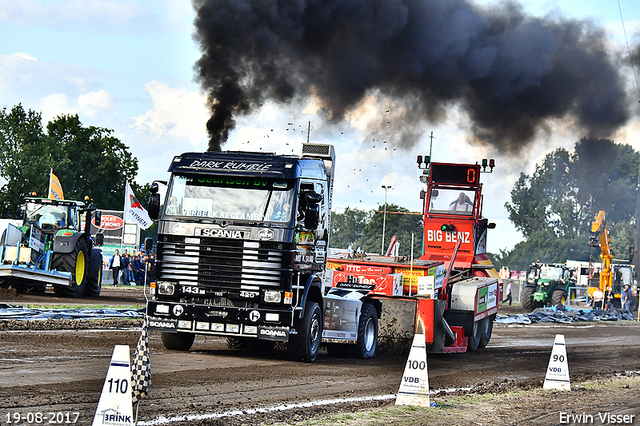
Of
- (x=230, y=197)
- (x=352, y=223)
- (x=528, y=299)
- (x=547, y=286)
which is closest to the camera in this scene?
(x=230, y=197)

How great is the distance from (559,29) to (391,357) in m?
8.97

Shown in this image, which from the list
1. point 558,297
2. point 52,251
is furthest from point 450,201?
point 558,297

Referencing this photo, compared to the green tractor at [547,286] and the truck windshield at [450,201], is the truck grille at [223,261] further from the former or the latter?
the green tractor at [547,286]

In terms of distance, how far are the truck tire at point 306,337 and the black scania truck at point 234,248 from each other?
24 mm

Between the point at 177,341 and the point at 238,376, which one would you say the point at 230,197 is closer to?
the point at 177,341

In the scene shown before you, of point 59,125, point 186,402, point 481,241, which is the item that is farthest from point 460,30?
point 59,125

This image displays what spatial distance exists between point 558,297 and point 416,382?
31.5 m

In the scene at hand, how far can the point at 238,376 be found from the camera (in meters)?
10.6

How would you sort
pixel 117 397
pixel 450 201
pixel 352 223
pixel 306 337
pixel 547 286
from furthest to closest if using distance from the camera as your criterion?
pixel 352 223 < pixel 547 286 < pixel 450 201 < pixel 306 337 < pixel 117 397

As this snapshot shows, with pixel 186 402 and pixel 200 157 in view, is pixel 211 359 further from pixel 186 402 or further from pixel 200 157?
pixel 186 402

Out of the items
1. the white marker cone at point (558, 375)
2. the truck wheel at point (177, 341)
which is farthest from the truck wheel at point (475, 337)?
the truck wheel at point (177, 341)

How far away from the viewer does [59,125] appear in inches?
2731

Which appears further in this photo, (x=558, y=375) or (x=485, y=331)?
(x=485, y=331)

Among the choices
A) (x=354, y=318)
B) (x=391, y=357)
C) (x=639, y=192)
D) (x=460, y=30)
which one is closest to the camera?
(x=354, y=318)
